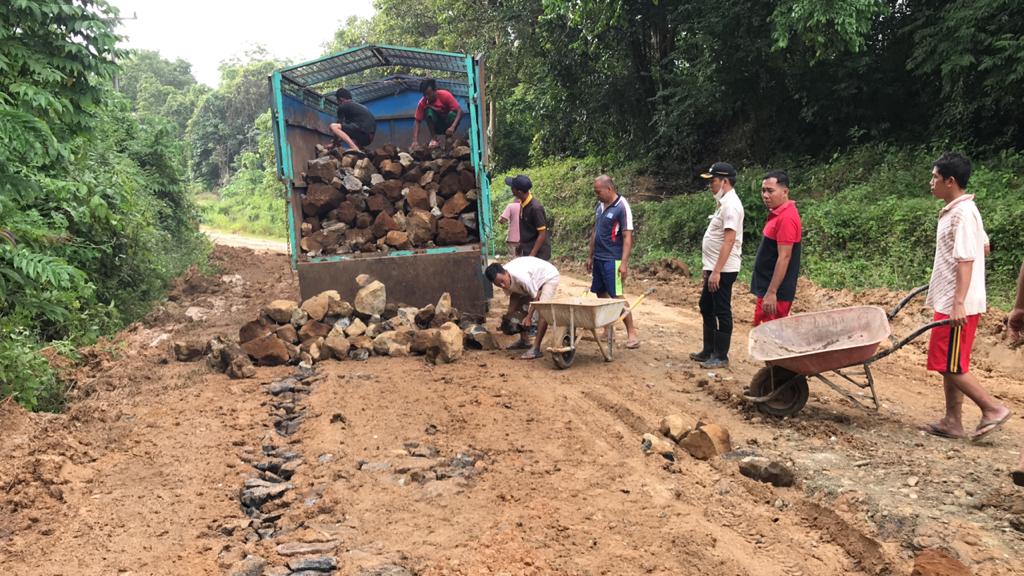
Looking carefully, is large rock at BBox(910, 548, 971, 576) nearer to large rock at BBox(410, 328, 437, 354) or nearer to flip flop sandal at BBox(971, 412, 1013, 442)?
flip flop sandal at BBox(971, 412, 1013, 442)

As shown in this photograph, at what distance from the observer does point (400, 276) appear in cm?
766

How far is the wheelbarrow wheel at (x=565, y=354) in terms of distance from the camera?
611 centimetres

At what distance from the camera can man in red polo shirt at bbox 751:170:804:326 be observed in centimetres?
504

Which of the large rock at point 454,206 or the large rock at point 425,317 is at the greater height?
Result: the large rock at point 454,206

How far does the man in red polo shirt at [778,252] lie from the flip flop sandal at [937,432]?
3.87 ft

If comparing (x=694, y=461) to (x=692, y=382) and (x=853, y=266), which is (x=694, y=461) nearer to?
(x=692, y=382)

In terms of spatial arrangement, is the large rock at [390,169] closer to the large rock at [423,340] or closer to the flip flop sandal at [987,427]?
the large rock at [423,340]

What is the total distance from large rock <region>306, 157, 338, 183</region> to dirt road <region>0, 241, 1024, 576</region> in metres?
2.74

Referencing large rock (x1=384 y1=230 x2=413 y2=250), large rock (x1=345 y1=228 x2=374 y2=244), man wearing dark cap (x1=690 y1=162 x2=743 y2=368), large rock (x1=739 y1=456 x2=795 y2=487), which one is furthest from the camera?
large rock (x1=345 y1=228 x2=374 y2=244)

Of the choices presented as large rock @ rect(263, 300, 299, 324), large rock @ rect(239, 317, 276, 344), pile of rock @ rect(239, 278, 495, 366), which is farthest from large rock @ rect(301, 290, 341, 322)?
large rock @ rect(239, 317, 276, 344)

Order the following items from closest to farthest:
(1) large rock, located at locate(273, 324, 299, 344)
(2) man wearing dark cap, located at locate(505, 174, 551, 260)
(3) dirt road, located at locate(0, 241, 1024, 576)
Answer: (3) dirt road, located at locate(0, 241, 1024, 576), (1) large rock, located at locate(273, 324, 299, 344), (2) man wearing dark cap, located at locate(505, 174, 551, 260)

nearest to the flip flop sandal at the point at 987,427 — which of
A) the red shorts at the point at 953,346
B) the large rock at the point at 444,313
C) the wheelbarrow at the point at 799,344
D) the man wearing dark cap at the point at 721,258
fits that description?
the red shorts at the point at 953,346

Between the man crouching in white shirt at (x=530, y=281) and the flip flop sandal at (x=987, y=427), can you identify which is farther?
the man crouching in white shirt at (x=530, y=281)

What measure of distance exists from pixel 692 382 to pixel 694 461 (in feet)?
5.68
